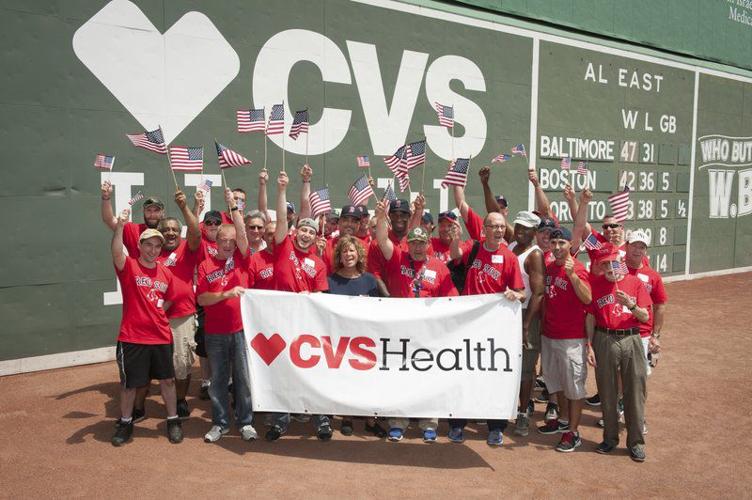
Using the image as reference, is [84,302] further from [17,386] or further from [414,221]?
[414,221]

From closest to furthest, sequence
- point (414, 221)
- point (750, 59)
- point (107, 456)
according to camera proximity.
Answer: point (107, 456)
point (414, 221)
point (750, 59)

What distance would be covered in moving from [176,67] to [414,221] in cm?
468

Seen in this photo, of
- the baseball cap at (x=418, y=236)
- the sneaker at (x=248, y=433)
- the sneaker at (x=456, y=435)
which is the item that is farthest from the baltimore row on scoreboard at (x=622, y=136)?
the sneaker at (x=248, y=433)

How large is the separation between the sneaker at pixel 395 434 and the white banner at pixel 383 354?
1.44 ft

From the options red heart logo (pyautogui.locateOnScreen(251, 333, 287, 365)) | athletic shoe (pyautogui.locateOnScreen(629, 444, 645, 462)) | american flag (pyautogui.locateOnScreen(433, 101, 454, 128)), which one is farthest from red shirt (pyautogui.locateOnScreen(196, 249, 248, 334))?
american flag (pyautogui.locateOnScreen(433, 101, 454, 128))

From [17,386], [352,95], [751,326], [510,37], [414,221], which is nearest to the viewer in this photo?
[414,221]

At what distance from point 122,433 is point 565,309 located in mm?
4361

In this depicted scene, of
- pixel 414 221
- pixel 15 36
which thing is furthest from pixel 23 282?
pixel 414 221

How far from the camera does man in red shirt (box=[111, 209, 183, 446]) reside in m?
5.56

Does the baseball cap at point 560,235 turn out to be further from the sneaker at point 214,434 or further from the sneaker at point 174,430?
the sneaker at point 174,430

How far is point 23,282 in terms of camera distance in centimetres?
803

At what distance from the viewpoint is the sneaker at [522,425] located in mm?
6164

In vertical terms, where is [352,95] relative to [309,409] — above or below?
above

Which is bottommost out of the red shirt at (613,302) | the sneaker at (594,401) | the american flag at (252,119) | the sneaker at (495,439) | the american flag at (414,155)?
the sneaker at (594,401)
